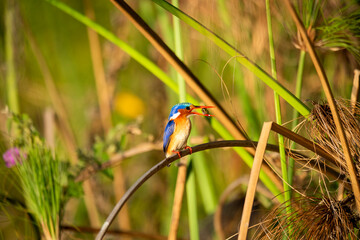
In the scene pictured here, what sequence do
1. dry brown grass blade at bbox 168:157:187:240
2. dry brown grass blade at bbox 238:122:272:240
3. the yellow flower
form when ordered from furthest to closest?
the yellow flower → dry brown grass blade at bbox 168:157:187:240 → dry brown grass blade at bbox 238:122:272:240

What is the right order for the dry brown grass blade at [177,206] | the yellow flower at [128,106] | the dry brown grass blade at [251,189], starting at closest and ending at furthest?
the dry brown grass blade at [251,189], the dry brown grass blade at [177,206], the yellow flower at [128,106]

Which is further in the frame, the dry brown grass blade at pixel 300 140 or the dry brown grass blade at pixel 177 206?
the dry brown grass blade at pixel 177 206

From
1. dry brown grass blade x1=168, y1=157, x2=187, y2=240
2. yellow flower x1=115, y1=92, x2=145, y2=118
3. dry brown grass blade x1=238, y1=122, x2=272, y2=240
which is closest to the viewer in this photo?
dry brown grass blade x1=238, y1=122, x2=272, y2=240

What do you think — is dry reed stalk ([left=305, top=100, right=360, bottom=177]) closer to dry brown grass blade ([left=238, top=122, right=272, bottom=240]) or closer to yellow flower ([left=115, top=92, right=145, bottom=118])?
dry brown grass blade ([left=238, top=122, right=272, bottom=240])

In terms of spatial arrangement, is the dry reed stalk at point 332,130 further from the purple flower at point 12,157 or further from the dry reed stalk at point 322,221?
the purple flower at point 12,157

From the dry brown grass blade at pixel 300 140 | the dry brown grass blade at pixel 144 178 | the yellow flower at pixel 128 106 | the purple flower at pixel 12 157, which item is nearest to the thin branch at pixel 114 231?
the purple flower at pixel 12 157

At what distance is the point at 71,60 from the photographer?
1627mm

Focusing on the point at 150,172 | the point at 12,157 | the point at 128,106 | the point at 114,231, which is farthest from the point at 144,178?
the point at 128,106

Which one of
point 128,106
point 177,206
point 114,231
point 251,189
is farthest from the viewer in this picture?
point 128,106

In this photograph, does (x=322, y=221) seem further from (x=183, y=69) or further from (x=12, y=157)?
(x=12, y=157)

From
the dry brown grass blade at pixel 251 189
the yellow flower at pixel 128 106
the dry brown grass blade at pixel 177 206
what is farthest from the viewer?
the yellow flower at pixel 128 106

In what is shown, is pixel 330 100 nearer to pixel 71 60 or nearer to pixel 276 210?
pixel 276 210

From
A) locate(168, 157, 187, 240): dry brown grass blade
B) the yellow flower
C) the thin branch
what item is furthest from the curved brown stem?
the yellow flower

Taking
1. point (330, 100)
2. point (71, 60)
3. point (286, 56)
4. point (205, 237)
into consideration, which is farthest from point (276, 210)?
point (71, 60)
